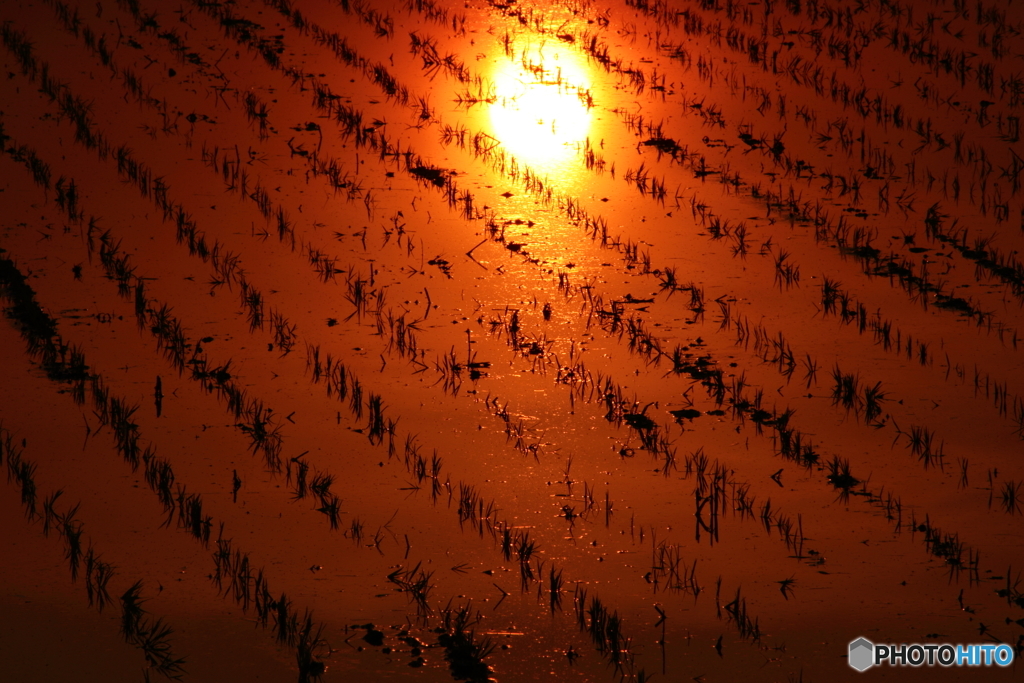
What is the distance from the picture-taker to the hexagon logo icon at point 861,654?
2.51m

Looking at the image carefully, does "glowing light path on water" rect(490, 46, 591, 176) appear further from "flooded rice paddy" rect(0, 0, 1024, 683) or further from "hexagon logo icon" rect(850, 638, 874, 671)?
"hexagon logo icon" rect(850, 638, 874, 671)

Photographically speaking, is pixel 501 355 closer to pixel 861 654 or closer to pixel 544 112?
pixel 861 654

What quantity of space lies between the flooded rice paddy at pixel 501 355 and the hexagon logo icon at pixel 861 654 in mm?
24

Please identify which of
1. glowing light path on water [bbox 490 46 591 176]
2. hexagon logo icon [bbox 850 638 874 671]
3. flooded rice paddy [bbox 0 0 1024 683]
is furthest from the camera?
glowing light path on water [bbox 490 46 591 176]

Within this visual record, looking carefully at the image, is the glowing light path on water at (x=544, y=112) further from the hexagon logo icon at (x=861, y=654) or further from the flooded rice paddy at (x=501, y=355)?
the hexagon logo icon at (x=861, y=654)

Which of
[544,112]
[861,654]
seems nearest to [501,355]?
[861,654]

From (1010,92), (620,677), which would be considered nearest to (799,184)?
(1010,92)

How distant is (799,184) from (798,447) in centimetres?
289

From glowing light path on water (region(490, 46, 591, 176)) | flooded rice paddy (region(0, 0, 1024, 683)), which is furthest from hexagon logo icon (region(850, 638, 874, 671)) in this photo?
glowing light path on water (region(490, 46, 591, 176))

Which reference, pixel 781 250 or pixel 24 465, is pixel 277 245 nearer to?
pixel 24 465

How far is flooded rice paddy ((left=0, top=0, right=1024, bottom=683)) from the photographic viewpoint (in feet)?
8.92

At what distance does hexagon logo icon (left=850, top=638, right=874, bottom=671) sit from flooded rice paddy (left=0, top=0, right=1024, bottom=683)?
24 millimetres

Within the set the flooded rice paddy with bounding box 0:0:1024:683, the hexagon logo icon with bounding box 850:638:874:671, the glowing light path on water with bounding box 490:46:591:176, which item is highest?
the glowing light path on water with bounding box 490:46:591:176

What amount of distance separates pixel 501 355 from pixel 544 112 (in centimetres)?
312
